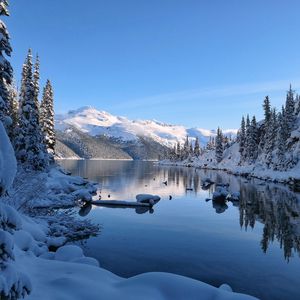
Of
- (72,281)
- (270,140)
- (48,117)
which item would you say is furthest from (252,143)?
(72,281)

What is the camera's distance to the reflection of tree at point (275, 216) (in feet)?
67.2

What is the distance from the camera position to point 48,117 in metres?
56.3

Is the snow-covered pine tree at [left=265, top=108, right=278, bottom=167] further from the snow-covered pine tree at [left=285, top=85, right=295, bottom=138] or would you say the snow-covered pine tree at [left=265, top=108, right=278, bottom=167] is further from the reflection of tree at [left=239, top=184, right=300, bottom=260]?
the reflection of tree at [left=239, top=184, right=300, bottom=260]

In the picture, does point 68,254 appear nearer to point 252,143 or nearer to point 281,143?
point 281,143

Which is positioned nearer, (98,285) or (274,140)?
(98,285)

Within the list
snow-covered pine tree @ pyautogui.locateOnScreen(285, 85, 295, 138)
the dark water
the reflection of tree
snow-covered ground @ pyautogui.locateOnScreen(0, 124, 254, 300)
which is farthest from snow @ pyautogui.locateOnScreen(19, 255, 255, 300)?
snow-covered pine tree @ pyautogui.locateOnScreen(285, 85, 295, 138)

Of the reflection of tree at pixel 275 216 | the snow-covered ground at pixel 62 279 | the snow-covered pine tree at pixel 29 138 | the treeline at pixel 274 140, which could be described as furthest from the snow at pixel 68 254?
the treeline at pixel 274 140

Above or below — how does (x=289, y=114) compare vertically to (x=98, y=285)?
above

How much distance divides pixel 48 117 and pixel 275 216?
40926 mm

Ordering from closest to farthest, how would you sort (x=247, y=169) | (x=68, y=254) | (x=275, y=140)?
(x=68, y=254) < (x=275, y=140) < (x=247, y=169)

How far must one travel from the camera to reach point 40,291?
8.27 m

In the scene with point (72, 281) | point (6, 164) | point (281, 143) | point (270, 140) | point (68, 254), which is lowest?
point (68, 254)

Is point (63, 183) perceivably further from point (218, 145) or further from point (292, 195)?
point (218, 145)

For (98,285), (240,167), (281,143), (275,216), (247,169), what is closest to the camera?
(98,285)
